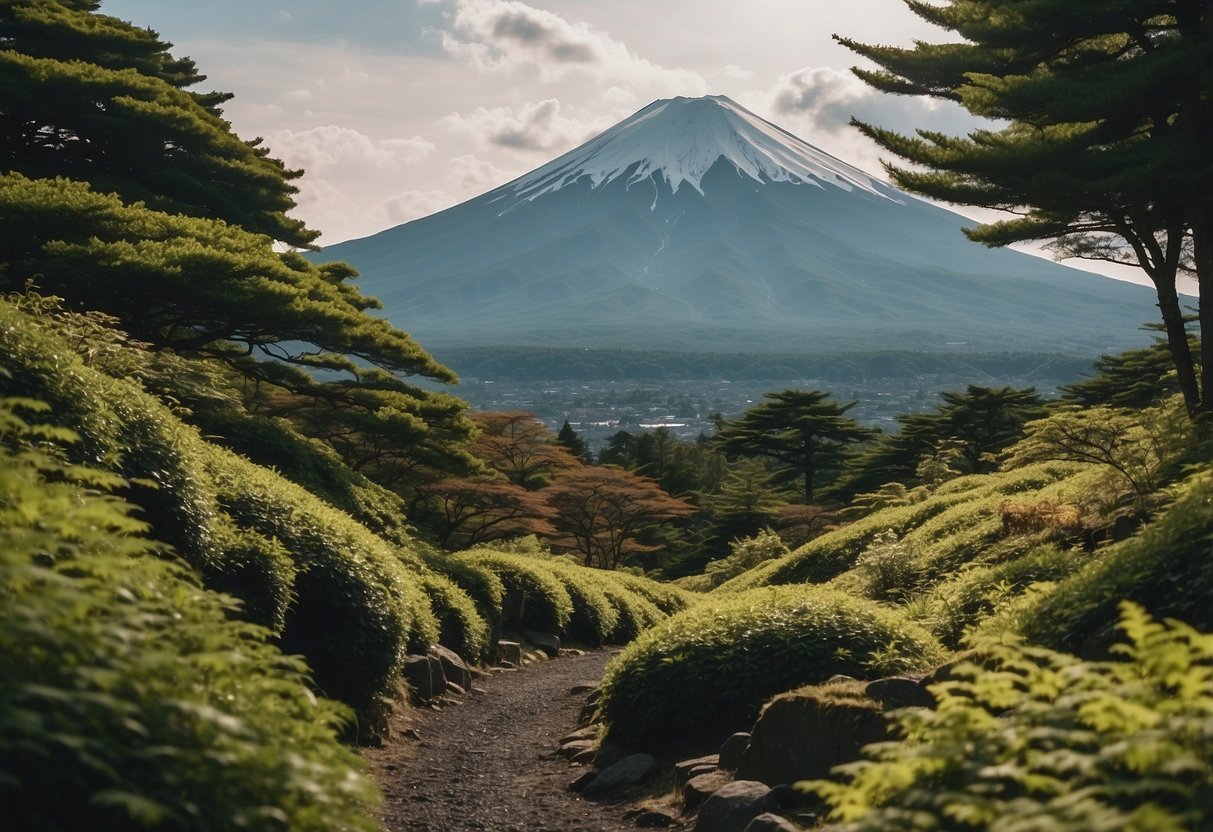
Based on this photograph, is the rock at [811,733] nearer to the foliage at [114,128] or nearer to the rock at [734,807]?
the rock at [734,807]

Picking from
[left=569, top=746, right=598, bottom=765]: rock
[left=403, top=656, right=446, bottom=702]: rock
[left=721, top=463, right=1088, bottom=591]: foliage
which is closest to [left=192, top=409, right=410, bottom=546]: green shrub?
[left=403, top=656, right=446, bottom=702]: rock

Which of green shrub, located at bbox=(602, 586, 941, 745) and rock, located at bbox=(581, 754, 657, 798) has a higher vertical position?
green shrub, located at bbox=(602, 586, 941, 745)

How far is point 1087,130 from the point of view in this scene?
15727 mm

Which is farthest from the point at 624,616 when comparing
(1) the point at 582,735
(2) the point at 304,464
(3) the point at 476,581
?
(1) the point at 582,735

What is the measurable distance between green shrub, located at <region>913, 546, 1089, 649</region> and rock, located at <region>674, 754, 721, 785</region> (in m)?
3.14

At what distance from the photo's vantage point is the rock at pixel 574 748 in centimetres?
1174

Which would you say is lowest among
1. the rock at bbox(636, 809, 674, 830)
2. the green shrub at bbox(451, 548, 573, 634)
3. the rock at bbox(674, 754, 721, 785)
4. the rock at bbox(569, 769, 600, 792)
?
the green shrub at bbox(451, 548, 573, 634)

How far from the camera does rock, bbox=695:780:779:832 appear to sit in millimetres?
7527

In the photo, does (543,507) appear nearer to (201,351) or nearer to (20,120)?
(201,351)

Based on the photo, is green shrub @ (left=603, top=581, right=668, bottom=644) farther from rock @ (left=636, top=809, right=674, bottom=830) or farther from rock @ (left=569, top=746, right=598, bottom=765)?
rock @ (left=636, top=809, right=674, bottom=830)

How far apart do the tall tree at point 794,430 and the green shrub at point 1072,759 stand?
4213 cm

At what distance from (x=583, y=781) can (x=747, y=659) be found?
1.95 m

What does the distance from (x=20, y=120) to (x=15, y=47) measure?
3.05 meters

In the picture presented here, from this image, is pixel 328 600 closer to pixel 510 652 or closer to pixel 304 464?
pixel 304 464
